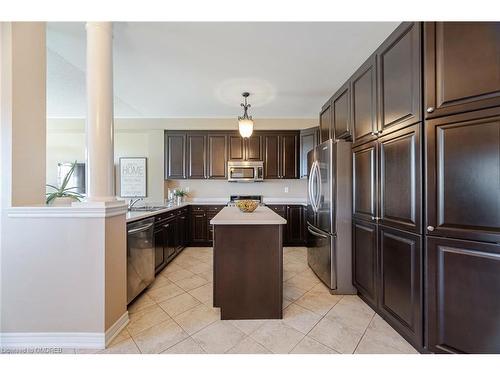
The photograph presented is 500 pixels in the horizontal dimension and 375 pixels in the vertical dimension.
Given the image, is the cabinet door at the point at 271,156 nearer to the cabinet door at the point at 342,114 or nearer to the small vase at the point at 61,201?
the cabinet door at the point at 342,114

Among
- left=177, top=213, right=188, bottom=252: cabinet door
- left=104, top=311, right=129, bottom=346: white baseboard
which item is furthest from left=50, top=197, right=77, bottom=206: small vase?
left=177, top=213, right=188, bottom=252: cabinet door

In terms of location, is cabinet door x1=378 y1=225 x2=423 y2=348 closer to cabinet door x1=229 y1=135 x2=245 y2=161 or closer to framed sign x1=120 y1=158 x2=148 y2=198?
cabinet door x1=229 y1=135 x2=245 y2=161

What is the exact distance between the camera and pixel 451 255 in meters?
1.29

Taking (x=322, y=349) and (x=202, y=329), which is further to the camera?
(x=202, y=329)

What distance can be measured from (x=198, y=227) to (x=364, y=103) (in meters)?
3.43

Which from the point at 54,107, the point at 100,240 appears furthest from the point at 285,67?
the point at 54,107

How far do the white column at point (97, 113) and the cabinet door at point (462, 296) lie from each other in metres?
2.38

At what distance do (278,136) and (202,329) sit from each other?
357 centimetres

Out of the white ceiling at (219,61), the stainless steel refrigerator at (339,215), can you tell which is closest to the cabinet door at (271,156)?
the white ceiling at (219,61)

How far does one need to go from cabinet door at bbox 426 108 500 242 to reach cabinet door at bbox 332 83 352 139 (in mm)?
1075

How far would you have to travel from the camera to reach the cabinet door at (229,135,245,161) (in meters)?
4.32

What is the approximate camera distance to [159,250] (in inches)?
111

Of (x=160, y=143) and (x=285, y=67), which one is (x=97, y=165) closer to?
(x=285, y=67)

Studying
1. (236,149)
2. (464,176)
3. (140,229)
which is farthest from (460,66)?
A: (236,149)
